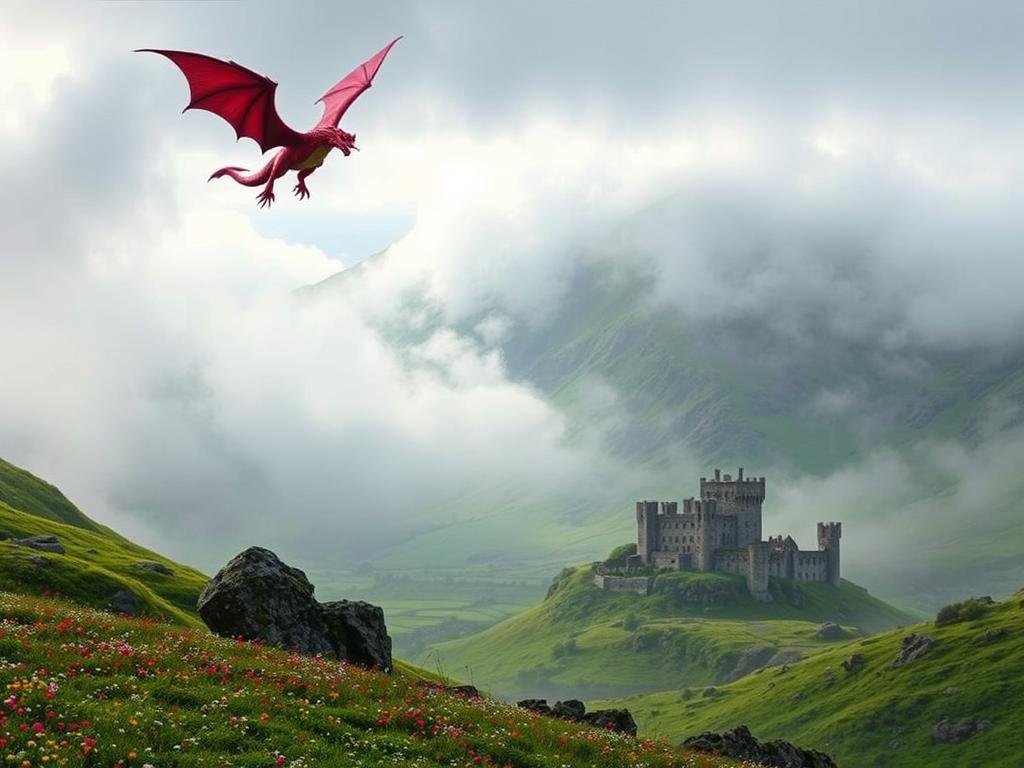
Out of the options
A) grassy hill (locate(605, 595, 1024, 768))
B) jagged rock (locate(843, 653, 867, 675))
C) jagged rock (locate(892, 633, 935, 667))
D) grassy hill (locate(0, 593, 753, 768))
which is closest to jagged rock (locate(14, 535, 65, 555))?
grassy hill (locate(0, 593, 753, 768))

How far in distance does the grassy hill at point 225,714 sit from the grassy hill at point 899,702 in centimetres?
12284

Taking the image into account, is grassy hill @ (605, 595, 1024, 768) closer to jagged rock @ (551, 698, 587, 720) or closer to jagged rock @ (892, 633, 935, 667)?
jagged rock @ (892, 633, 935, 667)

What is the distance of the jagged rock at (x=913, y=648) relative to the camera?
16562 centimetres

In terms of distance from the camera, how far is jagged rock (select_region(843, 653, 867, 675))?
6874 inches

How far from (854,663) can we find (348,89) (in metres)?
177

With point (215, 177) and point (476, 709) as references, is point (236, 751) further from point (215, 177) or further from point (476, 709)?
point (215, 177)

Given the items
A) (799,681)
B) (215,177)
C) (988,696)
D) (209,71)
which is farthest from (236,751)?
(799,681)

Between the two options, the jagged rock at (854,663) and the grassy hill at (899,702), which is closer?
the grassy hill at (899,702)

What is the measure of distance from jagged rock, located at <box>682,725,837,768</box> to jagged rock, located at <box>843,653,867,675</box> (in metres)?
136

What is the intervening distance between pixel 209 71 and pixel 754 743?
3676cm

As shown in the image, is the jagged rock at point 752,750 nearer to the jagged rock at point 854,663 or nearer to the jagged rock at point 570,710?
the jagged rock at point 570,710

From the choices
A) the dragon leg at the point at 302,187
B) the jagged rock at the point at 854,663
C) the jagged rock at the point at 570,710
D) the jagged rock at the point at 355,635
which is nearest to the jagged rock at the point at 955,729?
the jagged rock at the point at 854,663

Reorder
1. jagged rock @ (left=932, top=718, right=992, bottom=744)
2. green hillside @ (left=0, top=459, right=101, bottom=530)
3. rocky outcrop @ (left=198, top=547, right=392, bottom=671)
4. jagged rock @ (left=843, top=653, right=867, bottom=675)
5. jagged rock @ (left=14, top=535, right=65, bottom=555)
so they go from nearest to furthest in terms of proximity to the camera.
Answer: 1. rocky outcrop @ (left=198, top=547, right=392, bottom=671)
2. jagged rock @ (left=14, top=535, right=65, bottom=555)
3. green hillside @ (left=0, top=459, right=101, bottom=530)
4. jagged rock @ (left=932, top=718, right=992, bottom=744)
5. jagged rock @ (left=843, top=653, right=867, bottom=675)

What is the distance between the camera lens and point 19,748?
1783cm
